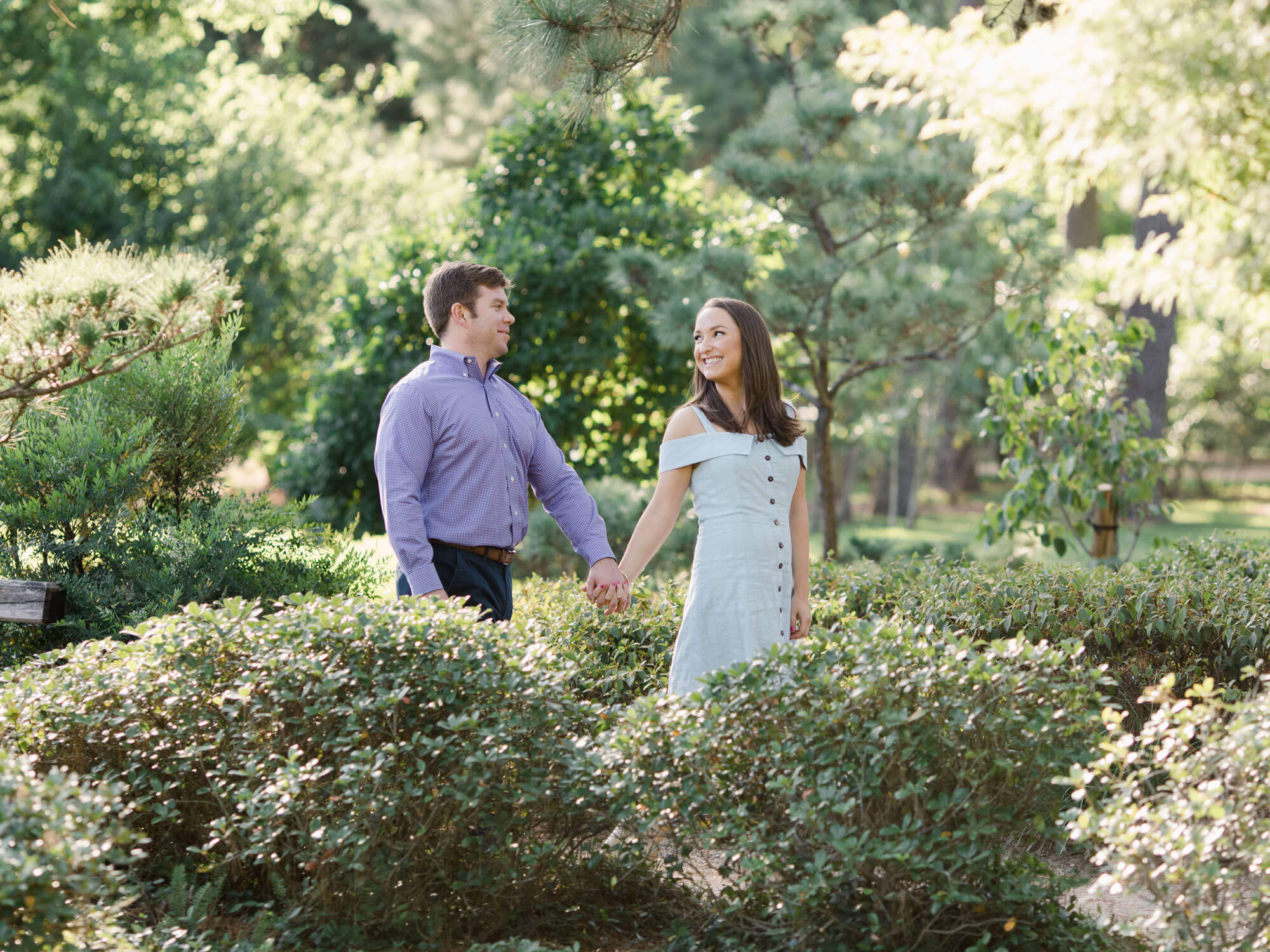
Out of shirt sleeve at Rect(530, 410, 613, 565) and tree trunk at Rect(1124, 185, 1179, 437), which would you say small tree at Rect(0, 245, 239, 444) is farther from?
tree trunk at Rect(1124, 185, 1179, 437)

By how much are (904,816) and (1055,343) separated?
4.77 metres

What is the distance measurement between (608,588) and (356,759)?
121 centimetres

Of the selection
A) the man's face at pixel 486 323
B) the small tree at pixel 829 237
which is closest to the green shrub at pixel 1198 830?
the man's face at pixel 486 323

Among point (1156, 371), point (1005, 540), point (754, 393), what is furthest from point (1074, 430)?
point (1156, 371)

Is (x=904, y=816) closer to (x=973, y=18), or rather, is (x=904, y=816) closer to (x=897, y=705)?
(x=897, y=705)

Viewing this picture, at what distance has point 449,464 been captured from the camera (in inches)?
157

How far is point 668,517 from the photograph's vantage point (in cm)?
377

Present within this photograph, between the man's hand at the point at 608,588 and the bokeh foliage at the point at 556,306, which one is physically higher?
the bokeh foliage at the point at 556,306

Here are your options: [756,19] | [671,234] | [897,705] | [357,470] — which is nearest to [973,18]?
[756,19]

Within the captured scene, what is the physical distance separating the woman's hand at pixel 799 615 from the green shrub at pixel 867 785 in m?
0.73

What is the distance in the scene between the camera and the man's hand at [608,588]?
4004 millimetres

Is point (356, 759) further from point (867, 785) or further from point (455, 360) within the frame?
point (455, 360)

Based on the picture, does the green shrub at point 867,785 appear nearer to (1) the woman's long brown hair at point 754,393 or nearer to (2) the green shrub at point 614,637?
(1) the woman's long brown hair at point 754,393

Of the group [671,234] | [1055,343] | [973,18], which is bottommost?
[1055,343]
